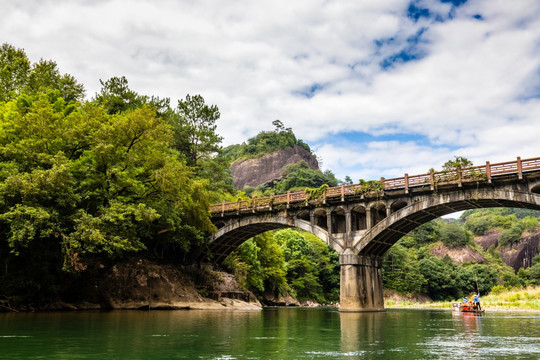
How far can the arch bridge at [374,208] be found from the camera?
29.7m

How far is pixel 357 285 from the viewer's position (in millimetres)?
35750

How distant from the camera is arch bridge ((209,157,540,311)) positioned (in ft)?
97.5

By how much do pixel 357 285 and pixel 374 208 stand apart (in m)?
6.37

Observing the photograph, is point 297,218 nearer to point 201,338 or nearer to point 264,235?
point 264,235

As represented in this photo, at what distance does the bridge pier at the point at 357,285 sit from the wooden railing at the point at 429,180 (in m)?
5.27

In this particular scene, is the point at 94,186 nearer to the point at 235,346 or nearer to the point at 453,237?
the point at 235,346

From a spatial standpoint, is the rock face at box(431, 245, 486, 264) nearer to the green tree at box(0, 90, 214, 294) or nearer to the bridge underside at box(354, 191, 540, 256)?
the bridge underside at box(354, 191, 540, 256)

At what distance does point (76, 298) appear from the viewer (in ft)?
101

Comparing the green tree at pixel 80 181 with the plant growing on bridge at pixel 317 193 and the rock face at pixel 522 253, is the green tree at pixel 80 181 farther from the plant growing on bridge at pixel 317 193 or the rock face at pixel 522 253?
the rock face at pixel 522 253

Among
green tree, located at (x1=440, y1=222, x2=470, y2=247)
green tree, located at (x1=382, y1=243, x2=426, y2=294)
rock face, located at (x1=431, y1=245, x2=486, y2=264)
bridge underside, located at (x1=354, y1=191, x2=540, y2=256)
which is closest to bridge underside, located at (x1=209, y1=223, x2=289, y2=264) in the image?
bridge underside, located at (x1=354, y1=191, x2=540, y2=256)

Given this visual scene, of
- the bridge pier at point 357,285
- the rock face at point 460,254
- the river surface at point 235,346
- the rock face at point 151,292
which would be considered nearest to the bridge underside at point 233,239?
the rock face at point 151,292

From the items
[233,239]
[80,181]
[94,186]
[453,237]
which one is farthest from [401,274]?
[80,181]

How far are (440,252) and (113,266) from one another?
94990mm

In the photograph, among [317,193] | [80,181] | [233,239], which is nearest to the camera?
[80,181]
